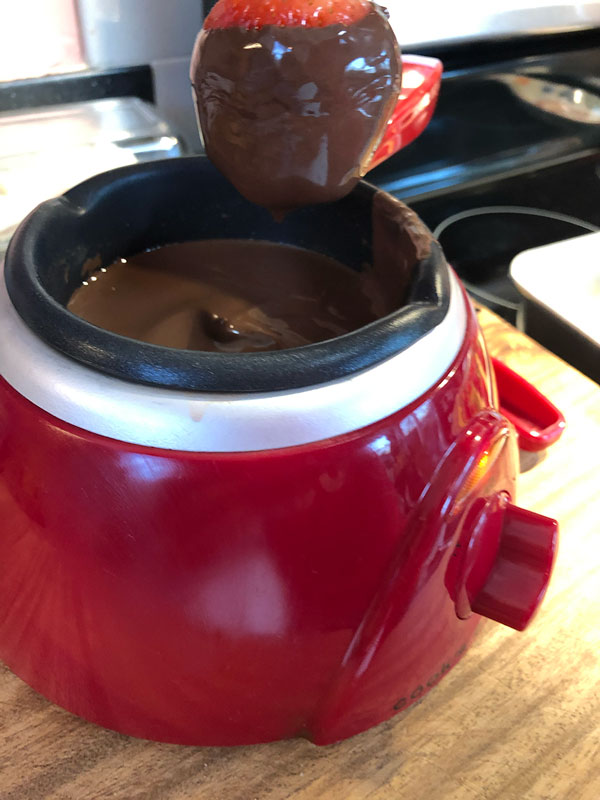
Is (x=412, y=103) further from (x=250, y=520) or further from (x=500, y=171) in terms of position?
(x=500, y=171)

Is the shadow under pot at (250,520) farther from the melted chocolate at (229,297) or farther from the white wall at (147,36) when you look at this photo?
the white wall at (147,36)

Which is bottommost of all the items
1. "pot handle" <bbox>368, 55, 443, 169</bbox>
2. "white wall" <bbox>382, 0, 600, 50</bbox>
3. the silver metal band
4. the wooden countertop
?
the wooden countertop

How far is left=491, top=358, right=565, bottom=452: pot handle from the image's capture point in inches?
24.3

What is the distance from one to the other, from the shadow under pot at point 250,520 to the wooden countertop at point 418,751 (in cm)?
2

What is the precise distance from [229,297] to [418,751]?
0.34 meters

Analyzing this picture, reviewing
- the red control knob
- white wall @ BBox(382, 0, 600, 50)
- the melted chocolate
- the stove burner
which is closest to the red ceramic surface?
the red control knob

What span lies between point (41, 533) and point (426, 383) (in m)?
0.22

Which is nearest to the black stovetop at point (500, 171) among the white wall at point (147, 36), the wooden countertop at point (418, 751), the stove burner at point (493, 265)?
the stove burner at point (493, 265)

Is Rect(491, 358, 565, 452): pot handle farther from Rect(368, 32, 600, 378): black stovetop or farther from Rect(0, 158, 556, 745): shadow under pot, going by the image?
Rect(368, 32, 600, 378): black stovetop

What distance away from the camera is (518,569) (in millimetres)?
420

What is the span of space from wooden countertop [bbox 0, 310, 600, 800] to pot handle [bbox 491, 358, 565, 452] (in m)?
0.16

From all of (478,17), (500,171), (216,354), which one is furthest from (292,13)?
(500,171)

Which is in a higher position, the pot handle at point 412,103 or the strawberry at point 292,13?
the strawberry at point 292,13

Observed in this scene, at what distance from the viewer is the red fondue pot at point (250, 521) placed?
0.35m
